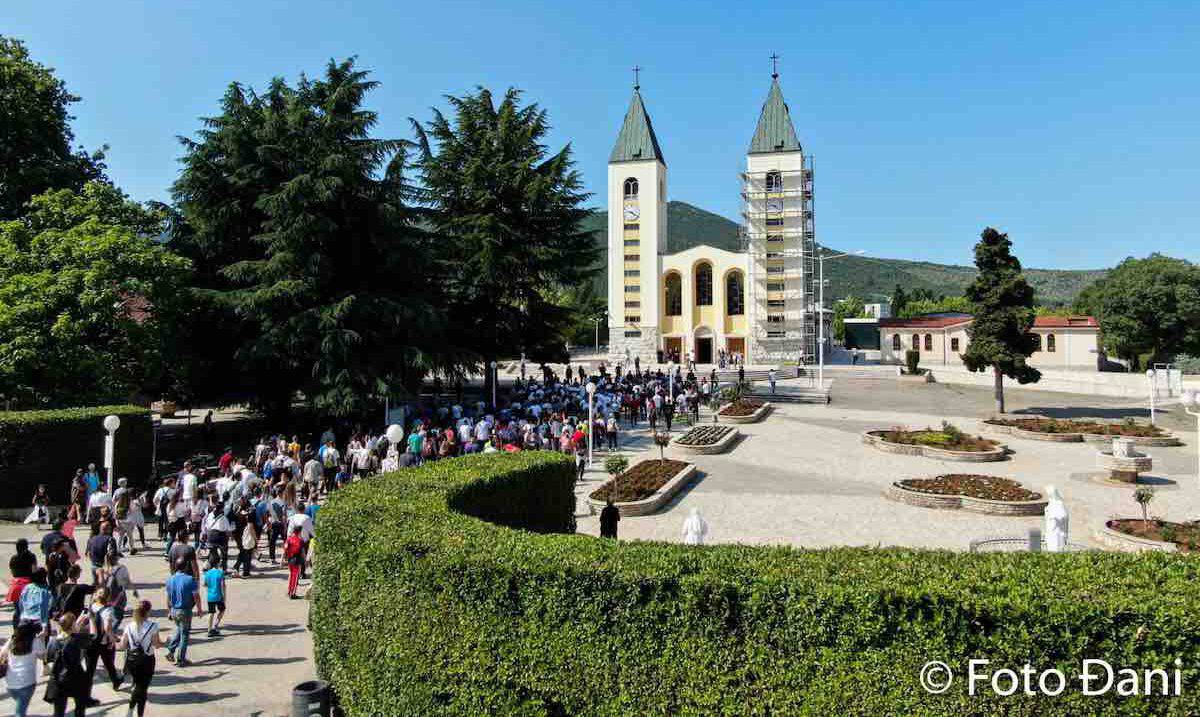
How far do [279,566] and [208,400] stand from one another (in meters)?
16.1

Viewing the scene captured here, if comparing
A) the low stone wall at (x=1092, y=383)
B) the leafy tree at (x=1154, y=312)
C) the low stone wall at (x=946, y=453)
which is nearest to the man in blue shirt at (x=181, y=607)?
the low stone wall at (x=946, y=453)

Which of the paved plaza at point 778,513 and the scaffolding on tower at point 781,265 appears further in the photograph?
the scaffolding on tower at point 781,265

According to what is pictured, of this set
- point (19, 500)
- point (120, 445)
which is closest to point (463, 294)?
point (120, 445)

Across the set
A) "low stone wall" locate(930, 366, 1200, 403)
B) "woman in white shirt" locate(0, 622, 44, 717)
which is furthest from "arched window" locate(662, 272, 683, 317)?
"woman in white shirt" locate(0, 622, 44, 717)

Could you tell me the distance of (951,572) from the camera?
18.9 ft

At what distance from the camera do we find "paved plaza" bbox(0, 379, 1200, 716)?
28.8 ft

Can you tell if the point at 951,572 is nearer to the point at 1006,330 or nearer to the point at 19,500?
the point at 19,500

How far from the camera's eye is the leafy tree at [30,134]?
2820 centimetres

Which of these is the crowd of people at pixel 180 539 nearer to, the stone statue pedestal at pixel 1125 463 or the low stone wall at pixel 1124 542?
the low stone wall at pixel 1124 542

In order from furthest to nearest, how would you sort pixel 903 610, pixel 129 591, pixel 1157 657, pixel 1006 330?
1. pixel 1006 330
2. pixel 129 591
3. pixel 903 610
4. pixel 1157 657

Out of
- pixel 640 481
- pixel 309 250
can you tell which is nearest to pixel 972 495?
pixel 640 481

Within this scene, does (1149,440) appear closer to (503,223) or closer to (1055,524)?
(1055,524)

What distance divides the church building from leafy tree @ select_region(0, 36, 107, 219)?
43.7 m

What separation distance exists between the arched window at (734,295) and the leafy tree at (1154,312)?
104ft
